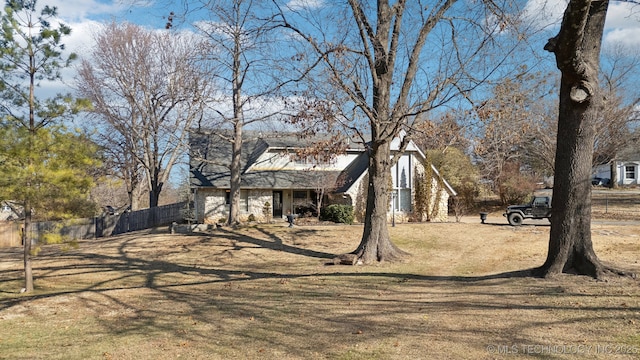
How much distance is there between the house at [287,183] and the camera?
27938 mm

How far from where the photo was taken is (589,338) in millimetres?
5832

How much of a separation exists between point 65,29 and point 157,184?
911 inches

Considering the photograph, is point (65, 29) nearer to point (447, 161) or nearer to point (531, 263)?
point (531, 263)

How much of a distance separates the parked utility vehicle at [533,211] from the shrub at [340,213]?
849 centimetres

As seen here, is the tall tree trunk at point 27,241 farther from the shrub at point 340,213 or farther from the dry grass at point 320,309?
the shrub at point 340,213

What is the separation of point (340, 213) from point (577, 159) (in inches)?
687

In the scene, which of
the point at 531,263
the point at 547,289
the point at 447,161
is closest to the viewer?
the point at 547,289

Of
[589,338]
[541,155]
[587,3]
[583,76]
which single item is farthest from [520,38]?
[541,155]

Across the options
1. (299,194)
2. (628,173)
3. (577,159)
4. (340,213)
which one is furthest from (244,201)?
(628,173)

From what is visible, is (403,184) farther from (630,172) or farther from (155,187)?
(630,172)

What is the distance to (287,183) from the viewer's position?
97.2ft

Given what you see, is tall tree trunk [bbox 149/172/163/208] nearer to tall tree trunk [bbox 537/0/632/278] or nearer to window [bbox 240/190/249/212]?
window [bbox 240/190/249/212]

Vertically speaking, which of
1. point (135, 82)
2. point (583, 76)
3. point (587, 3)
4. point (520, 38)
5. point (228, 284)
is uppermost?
point (135, 82)

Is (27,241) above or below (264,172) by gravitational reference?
below
